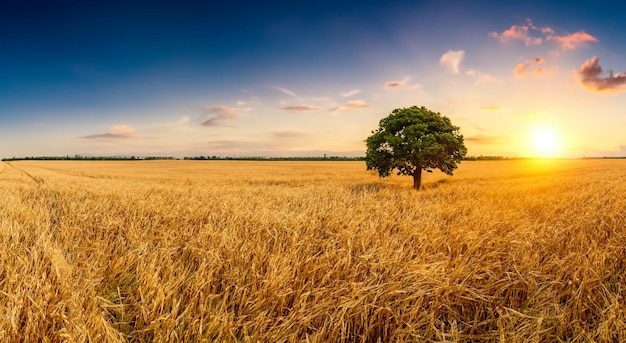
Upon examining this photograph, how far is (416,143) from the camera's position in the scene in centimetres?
2194

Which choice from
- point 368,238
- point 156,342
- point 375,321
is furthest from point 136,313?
point 368,238

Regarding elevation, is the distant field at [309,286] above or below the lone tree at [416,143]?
below

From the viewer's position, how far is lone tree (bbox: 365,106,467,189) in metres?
22.3

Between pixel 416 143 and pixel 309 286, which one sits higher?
pixel 416 143

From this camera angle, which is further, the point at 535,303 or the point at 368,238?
the point at 368,238

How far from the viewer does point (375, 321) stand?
10.2ft

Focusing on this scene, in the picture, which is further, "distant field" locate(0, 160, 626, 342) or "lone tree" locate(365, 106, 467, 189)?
"lone tree" locate(365, 106, 467, 189)

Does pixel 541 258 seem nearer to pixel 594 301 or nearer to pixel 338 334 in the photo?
pixel 594 301

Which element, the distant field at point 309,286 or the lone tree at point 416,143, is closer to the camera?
the distant field at point 309,286

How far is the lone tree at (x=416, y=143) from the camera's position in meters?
22.3

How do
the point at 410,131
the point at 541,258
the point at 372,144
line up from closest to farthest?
the point at 541,258, the point at 410,131, the point at 372,144

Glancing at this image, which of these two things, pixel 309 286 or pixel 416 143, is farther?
pixel 416 143

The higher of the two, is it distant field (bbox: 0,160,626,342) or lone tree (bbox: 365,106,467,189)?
lone tree (bbox: 365,106,467,189)

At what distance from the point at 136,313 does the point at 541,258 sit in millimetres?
5108
